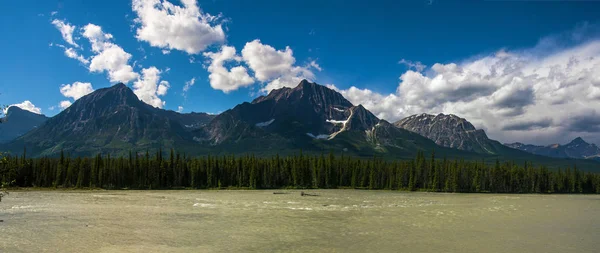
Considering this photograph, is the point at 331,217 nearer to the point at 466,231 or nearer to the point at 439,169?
the point at 466,231

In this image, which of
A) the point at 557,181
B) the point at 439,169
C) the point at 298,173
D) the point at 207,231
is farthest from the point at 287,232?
the point at 557,181

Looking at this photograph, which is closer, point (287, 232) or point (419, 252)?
point (419, 252)

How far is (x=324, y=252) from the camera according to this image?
33.6 metres

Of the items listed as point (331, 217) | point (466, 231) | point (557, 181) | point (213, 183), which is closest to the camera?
point (466, 231)

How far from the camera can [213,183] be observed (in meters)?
165

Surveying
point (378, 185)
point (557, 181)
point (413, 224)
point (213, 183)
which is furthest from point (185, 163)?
point (557, 181)

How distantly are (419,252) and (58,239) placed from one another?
116ft

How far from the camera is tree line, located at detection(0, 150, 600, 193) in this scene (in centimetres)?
15300

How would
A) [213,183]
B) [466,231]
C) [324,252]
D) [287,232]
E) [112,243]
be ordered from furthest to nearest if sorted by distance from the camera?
[213,183] < [466,231] < [287,232] < [112,243] < [324,252]

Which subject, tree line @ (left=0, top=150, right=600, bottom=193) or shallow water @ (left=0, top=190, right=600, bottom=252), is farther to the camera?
tree line @ (left=0, top=150, right=600, bottom=193)

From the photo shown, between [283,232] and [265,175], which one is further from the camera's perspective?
[265,175]

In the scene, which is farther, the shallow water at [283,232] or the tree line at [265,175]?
the tree line at [265,175]

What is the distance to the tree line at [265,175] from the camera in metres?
153

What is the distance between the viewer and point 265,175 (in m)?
168
